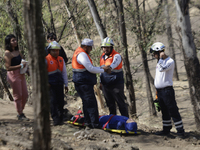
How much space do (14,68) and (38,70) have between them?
3.44m

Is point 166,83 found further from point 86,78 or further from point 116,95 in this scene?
point 86,78

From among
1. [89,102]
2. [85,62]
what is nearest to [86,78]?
[85,62]

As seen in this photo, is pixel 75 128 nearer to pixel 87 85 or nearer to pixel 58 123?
pixel 58 123

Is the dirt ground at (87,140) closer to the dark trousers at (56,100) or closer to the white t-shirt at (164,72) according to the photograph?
the dark trousers at (56,100)

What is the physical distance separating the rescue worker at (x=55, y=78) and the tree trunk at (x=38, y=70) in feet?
10.6

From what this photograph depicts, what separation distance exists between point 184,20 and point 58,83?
3245 millimetres

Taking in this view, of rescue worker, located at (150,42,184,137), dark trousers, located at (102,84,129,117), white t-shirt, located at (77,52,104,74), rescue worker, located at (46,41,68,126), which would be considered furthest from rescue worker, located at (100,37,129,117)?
rescue worker, located at (46,41,68,126)

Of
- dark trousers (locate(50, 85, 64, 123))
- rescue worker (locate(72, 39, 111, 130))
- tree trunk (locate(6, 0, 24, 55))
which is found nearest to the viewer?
rescue worker (locate(72, 39, 111, 130))

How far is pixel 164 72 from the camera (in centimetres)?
570

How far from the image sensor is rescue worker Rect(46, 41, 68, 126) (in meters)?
5.78

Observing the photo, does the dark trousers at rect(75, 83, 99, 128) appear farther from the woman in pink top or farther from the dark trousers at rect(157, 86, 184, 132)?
the dark trousers at rect(157, 86, 184, 132)

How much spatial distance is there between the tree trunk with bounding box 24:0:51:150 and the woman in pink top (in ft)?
11.2

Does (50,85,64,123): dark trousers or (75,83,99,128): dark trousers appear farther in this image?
(50,85,64,123): dark trousers

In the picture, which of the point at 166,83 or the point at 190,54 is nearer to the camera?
the point at 166,83
